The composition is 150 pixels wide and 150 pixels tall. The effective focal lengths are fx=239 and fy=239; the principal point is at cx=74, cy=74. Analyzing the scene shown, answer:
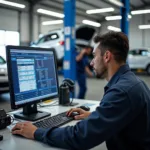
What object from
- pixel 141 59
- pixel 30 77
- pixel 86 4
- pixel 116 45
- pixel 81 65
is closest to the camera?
pixel 116 45

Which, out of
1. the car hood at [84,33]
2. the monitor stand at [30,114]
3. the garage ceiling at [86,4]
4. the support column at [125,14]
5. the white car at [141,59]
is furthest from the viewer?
the garage ceiling at [86,4]

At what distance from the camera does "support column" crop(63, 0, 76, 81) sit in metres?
3.54

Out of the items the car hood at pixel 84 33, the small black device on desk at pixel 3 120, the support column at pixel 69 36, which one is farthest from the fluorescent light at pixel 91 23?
the small black device on desk at pixel 3 120

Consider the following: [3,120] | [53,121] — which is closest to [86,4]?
[53,121]

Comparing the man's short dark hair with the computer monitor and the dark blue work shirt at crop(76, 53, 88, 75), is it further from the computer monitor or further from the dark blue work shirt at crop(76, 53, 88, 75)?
the dark blue work shirt at crop(76, 53, 88, 75)

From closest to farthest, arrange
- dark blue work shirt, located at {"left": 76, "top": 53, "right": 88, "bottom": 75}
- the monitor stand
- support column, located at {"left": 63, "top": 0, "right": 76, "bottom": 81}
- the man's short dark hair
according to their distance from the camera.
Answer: the man's short dark hair → the monitor stand → support column, located at {"left": 63, "top": 0, "right": 76, "bottom": 81} → dark blue work shirt, located at {"left": 76, "top": 53, "right": 88, "bottom": 75}

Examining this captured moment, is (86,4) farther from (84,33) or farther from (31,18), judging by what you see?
(84,33)

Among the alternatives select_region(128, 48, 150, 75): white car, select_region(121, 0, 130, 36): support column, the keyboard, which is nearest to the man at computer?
the keyboard

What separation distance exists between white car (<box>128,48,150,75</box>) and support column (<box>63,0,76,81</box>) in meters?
8.80

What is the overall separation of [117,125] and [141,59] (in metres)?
11.4

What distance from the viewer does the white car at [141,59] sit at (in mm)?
11828

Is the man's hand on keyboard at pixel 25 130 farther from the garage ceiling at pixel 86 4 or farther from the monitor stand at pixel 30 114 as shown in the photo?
the garage ceiling at pixel 86 4

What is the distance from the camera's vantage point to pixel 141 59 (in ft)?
39.1

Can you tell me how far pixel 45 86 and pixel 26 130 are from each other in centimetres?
50
